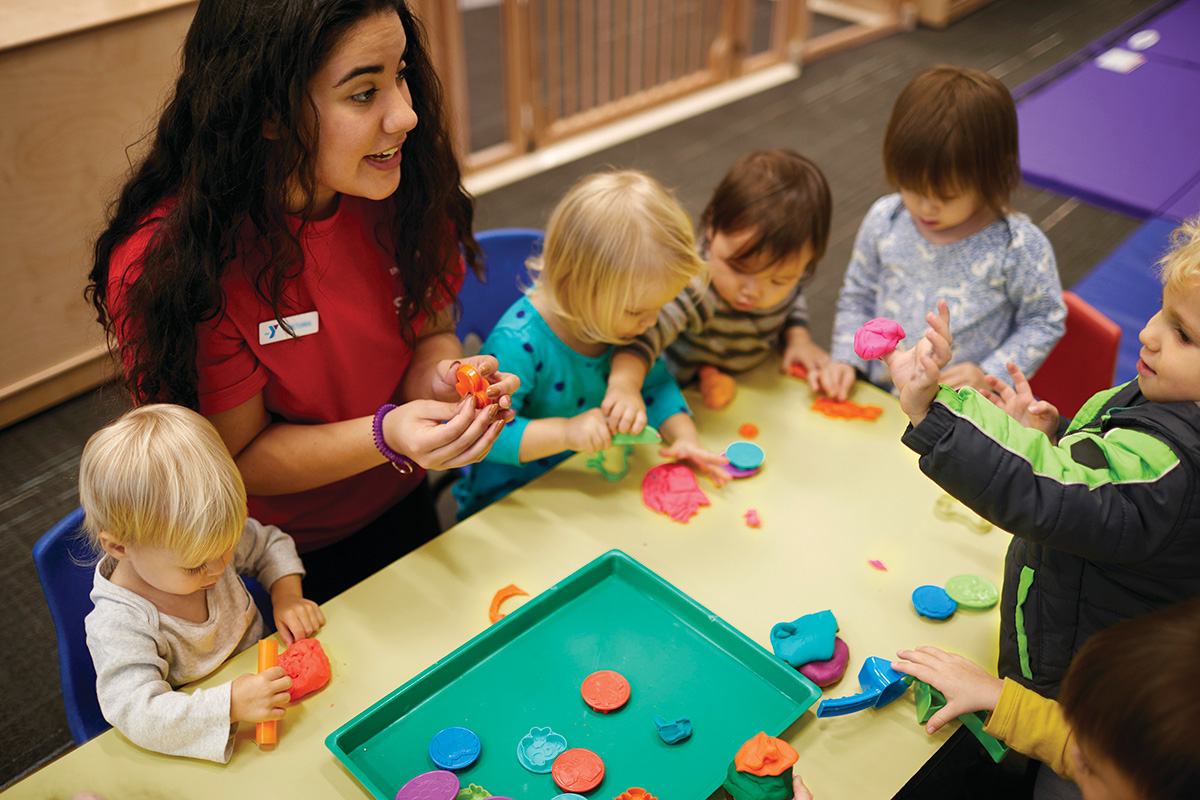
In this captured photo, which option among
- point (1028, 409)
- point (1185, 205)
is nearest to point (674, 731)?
point (1028, 409)

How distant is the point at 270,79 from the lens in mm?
1021

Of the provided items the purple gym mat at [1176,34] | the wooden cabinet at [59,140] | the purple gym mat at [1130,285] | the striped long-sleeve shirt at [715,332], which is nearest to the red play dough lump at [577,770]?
the striped long-sleeve shirt at [715,332]

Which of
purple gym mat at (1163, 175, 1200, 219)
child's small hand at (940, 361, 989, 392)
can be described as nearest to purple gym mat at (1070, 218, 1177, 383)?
purple gym mat at (1163, 175, 1200, 219)

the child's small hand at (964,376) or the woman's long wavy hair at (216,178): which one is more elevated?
the woman's long wavy hair at (216,178)

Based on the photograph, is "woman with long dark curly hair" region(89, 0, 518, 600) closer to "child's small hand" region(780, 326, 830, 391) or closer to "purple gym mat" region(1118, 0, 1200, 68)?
"child's small hand" region(780, 326, 830, 391)

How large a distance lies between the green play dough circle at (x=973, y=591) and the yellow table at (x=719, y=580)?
0.05 feet

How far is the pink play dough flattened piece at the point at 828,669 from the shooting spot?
104 cm

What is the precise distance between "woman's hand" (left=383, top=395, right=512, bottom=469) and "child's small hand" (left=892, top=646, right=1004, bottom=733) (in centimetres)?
57

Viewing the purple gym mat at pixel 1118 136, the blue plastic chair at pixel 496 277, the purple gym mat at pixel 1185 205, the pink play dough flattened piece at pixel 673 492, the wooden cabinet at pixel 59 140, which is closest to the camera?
the pink play dough flattened piece at pixel 673 492

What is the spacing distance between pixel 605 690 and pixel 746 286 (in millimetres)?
782

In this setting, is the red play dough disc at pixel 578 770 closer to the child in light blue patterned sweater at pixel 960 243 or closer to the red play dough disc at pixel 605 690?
the red play dough disc at pixel 605 690

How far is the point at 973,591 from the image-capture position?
1.16 m

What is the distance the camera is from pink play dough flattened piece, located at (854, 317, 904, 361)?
43.0 inches

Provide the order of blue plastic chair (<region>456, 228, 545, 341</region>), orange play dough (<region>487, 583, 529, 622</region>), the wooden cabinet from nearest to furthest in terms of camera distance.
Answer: orange play dough (<region>487, 583, 529, 622</region>), blue plastic chair (<region>456, 228, 545, 341</region>), the wooden cabinet
